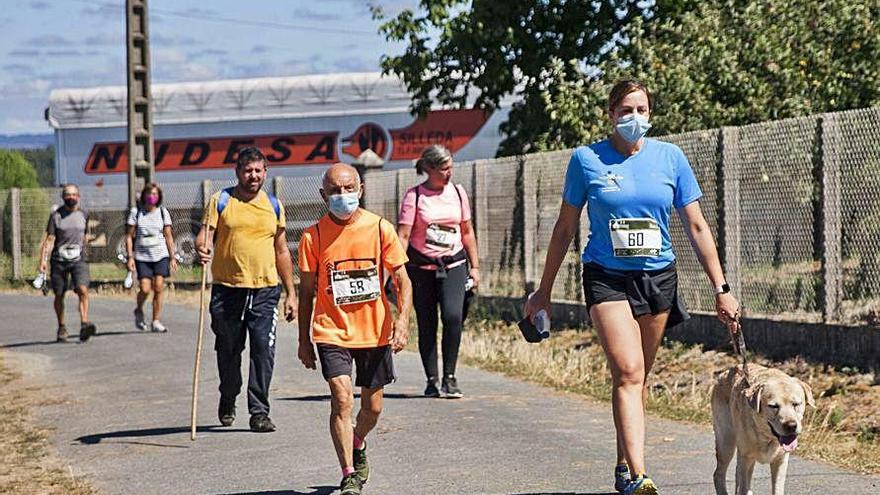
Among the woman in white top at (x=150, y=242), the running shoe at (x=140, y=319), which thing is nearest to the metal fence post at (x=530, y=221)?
the woman in white top at (x=150, y=242)

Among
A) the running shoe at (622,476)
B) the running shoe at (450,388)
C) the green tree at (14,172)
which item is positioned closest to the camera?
the running shoe at (622,476)

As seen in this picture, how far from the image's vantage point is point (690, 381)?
1360 cm

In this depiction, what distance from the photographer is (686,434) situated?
1010 cm

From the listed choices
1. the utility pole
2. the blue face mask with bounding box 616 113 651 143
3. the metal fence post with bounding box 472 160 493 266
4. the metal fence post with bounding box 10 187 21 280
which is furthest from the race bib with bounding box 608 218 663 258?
the metal fence post with bounding box 10 187 21 280

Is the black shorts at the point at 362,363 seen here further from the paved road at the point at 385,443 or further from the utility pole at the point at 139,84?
the utility pole at the point at 139,84

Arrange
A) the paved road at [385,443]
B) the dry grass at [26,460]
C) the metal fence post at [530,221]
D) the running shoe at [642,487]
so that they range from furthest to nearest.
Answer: the metal fence post at [530,221] < the dry grass at [26,460] < the paved road at [385,443] < the running shoe at [642,487]

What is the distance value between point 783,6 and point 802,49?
2.83 ft

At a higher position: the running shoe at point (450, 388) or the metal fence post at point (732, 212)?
the metal fence post at point (732, 212)

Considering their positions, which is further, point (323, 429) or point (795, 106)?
point (795, 106)

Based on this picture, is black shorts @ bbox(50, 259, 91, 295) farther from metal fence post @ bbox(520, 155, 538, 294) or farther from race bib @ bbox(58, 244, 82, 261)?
metal fence post @ bbox(520, 155, 538, 294)

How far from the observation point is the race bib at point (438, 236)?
1194cm

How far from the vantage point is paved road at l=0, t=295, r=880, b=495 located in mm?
8508

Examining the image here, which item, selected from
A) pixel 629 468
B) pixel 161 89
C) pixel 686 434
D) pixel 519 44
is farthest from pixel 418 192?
pixel 161 89

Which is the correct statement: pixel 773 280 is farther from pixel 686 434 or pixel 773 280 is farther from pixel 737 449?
pixel 737 449
